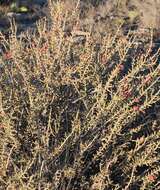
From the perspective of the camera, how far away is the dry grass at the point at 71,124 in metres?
2.46

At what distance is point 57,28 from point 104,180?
89 cm

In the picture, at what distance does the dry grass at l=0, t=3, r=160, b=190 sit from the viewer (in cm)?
246

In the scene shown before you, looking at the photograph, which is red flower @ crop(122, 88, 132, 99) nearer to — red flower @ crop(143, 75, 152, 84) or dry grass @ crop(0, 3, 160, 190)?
dry grass @ crop(0, 3, 160, 190)

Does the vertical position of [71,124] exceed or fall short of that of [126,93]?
it falls short

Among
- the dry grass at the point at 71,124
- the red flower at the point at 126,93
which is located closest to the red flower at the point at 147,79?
the dry grass at the point at 71,124

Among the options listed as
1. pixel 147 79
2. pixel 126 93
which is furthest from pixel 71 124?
pixel 147 79

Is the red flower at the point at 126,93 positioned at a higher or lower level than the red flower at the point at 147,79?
lower

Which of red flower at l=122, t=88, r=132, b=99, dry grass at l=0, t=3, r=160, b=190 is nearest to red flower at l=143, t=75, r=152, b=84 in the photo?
dry grass at l=0, t=3, r=160, b=190

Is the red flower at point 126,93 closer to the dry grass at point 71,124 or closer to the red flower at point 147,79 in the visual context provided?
the dry grass at point 71,124

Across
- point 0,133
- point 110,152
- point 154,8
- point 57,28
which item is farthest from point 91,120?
point 154,8

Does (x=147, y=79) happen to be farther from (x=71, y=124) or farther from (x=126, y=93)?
(x=71, y=124)

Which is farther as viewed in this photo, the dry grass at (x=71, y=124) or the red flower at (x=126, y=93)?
the red flower at (x=126, y=93)

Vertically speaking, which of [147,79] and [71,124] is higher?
[147,79]

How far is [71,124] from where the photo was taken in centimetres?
274
